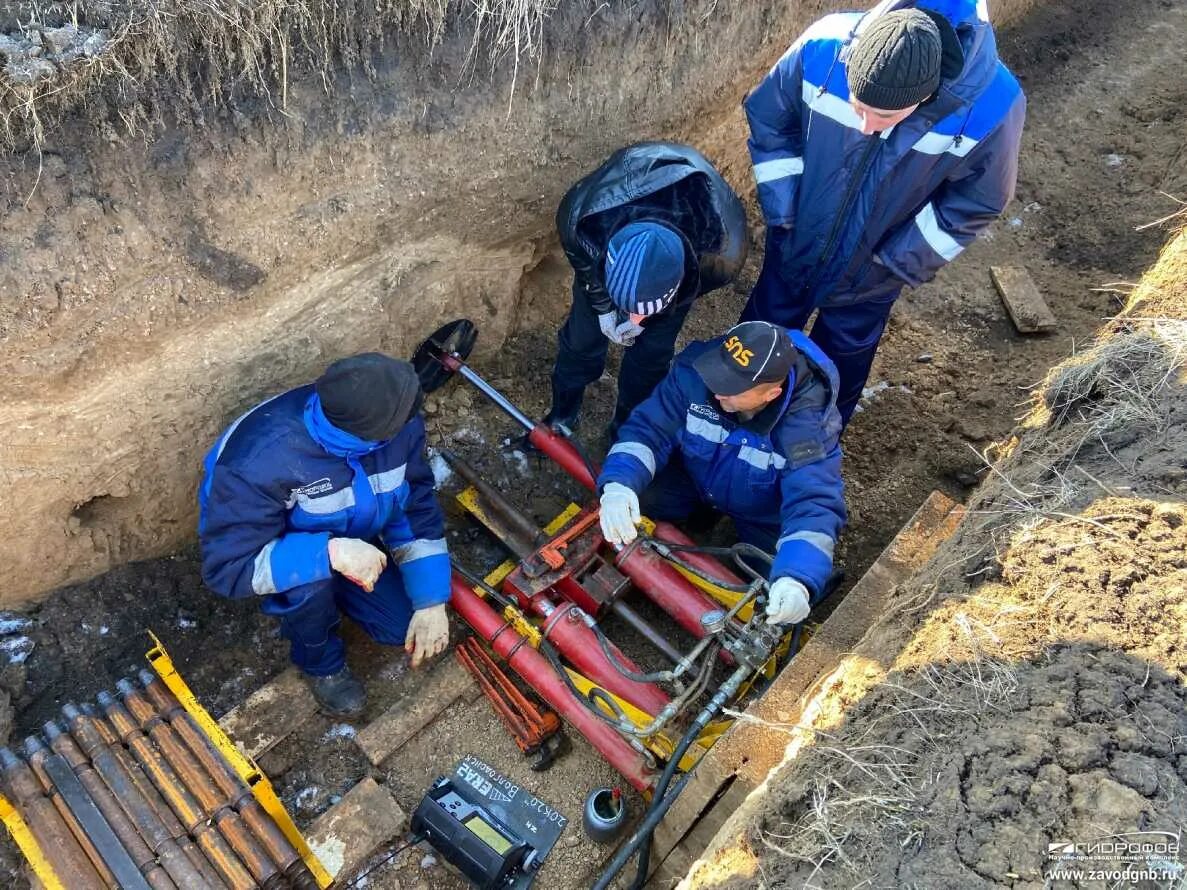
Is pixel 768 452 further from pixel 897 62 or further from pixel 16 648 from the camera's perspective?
pixel 16 648

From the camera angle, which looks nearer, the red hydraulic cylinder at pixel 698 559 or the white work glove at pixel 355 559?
the white work glove at pixel 355 559

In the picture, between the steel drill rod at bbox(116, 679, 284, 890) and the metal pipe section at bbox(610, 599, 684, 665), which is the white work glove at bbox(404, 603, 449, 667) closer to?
the metal pipe section at bbox(610, 599, 684, 665)

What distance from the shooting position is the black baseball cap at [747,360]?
3.03m

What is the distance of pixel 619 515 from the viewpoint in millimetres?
3252

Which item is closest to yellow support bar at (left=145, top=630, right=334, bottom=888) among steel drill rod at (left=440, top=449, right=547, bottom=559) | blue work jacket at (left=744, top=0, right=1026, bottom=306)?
steel drill rod at (left=440, top=449, right=547, bottom=559)

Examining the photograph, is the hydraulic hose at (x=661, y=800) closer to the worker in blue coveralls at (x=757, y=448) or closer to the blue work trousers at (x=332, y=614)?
the worker in blue coveralls at (x=757, y=448)

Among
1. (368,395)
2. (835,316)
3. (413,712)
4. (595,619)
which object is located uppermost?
(368,395)

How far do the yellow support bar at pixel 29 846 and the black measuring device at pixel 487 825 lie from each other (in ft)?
3.46

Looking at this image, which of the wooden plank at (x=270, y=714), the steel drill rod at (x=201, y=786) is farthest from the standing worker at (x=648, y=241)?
the steel drill rod at (x=201, y=786)

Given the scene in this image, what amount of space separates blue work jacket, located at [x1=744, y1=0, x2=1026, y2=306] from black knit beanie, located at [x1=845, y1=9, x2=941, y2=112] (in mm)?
232

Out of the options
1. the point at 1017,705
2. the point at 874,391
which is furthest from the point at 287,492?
the point at 874,391

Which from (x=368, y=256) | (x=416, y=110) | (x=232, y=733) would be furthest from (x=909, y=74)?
(x=232, y=733)

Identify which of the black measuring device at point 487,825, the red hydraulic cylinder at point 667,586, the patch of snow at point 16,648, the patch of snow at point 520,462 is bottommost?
the black measuring device at point 487,825

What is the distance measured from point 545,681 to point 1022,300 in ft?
12.6
